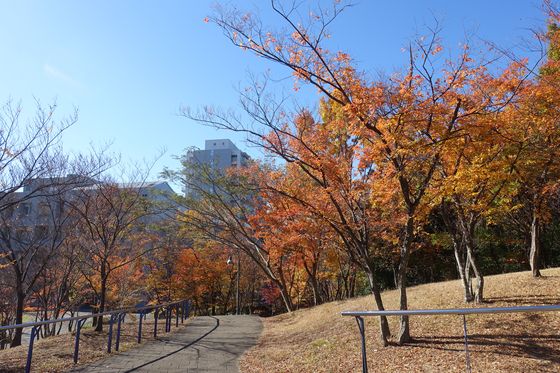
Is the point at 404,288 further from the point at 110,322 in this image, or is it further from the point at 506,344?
the point at 110,322

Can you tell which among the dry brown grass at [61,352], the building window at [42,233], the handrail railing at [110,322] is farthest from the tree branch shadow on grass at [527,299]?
the building window at [42,233]

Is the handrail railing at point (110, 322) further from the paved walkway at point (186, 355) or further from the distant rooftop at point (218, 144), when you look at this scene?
the distant rooftop at point (218, 144)

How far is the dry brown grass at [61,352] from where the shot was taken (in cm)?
803

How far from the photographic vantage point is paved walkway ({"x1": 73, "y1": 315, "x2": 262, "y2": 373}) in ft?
26.2

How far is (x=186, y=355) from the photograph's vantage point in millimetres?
9344

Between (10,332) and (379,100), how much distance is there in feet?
67.3

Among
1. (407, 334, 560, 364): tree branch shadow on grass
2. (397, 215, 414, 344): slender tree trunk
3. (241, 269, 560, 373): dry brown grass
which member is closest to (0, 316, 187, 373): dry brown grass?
(241, 269, 560, 373): dry brown grass

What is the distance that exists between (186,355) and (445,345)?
538cm

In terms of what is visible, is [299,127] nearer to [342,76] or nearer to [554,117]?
[342,76]

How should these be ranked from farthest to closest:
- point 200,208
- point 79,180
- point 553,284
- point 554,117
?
point 200,208 → point 79,180 → point 553,284 → point 554,117

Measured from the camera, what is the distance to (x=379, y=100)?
8.06 m

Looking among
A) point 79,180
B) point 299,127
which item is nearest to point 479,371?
point 299,127

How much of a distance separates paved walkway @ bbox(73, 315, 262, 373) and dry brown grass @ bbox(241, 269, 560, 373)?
1.68 ft

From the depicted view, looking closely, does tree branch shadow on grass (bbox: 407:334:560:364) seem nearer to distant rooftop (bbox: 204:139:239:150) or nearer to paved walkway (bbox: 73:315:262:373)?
paved walkway (bbox: 73:315:262:373)
